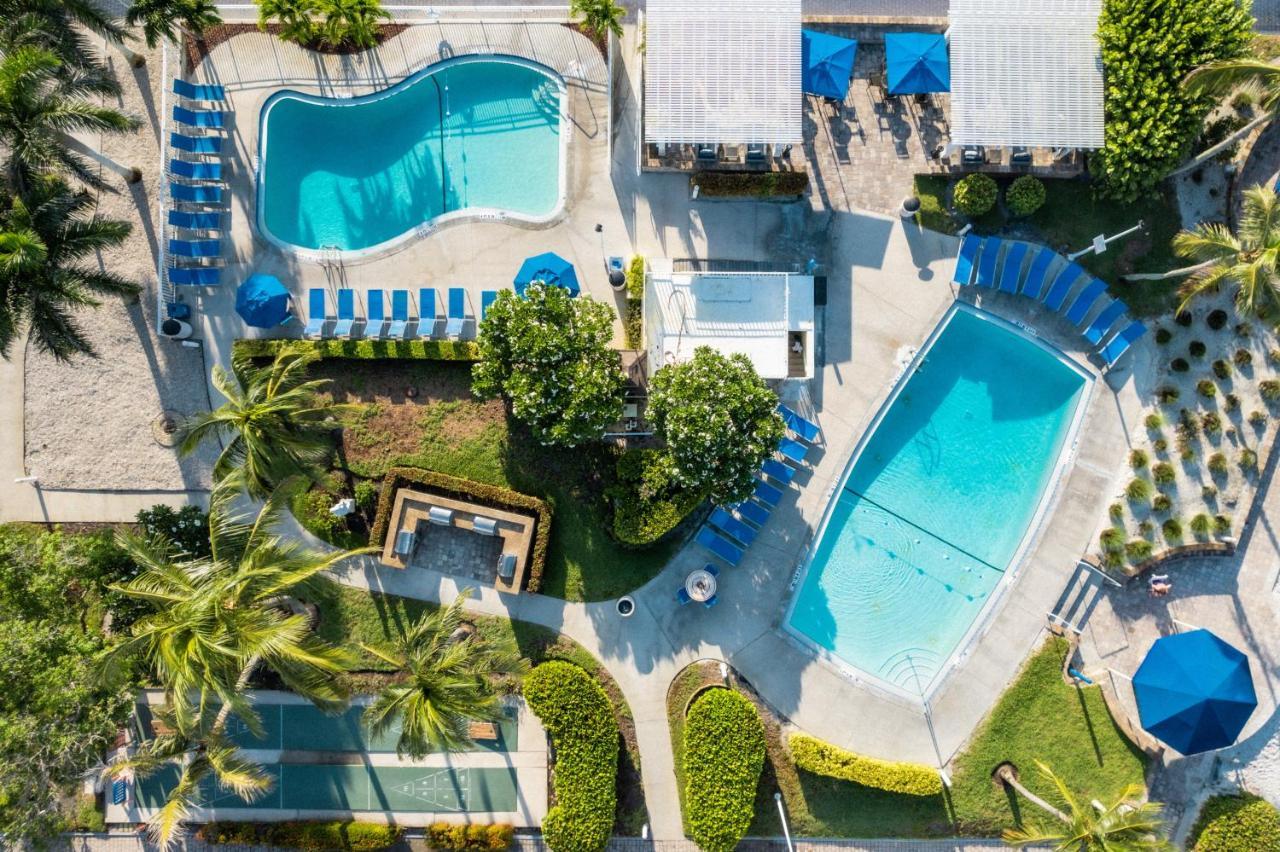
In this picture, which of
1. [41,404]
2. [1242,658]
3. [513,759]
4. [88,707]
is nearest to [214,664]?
[88,707]

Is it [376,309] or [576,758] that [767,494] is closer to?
[576,758]

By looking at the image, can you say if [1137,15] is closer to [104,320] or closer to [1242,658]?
[1242,658]

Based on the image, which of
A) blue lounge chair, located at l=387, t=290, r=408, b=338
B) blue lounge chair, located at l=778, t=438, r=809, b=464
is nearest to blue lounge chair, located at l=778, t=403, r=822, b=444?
blue lounge chair, located at l=778, t=438, r=809, b=464

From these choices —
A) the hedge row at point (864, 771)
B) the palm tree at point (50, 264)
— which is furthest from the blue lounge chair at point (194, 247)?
the hedge row at point (864, 771)

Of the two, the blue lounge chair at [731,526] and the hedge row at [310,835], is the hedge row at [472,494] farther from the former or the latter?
the hedge row at [310,835]

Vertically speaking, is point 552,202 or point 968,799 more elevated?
point 552,202

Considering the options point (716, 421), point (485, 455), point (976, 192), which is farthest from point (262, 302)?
point (976, 192)

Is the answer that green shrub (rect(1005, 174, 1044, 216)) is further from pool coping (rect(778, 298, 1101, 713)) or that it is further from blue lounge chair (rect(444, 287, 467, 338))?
blue lounge chair (rect(444, 287, 467, 338))

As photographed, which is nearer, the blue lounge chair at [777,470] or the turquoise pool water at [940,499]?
the blue lounge chair at [777,470]
